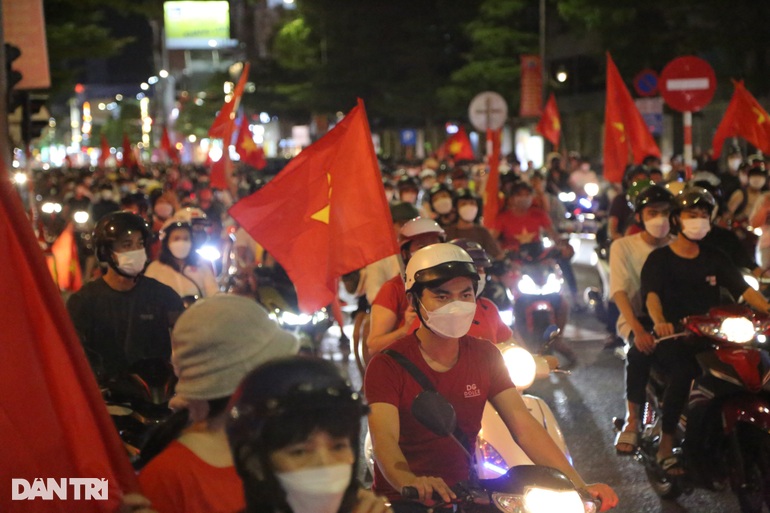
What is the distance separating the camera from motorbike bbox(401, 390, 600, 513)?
3543 millimetres

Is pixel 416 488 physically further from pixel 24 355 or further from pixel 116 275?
pixel 116 275

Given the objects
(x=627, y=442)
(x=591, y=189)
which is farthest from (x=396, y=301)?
(x=591, y=189)

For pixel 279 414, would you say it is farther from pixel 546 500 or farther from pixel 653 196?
pixel 653 196

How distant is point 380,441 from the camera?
429 centimetres

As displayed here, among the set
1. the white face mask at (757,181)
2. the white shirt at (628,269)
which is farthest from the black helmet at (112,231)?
the white face mask at (757,181)

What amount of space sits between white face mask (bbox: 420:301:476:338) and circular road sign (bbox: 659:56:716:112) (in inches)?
427

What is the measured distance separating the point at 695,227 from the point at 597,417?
2.85 m

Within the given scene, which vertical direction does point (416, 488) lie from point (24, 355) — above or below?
below

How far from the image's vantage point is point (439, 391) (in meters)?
4.44

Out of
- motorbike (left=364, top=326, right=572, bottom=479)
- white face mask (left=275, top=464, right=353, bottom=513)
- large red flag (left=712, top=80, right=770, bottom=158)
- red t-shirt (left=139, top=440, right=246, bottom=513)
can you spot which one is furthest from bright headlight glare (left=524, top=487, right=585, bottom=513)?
large red flag (left=712, top=80, right=770, bottom=158)

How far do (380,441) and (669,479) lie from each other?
11.4ft

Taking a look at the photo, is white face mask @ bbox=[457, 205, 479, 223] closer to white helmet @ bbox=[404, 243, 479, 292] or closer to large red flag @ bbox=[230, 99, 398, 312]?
large red flag @ bbox=[230, 99, 398, 312]

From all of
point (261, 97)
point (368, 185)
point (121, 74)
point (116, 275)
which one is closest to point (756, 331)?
point (368, 185)

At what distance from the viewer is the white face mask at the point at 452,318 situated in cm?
448
